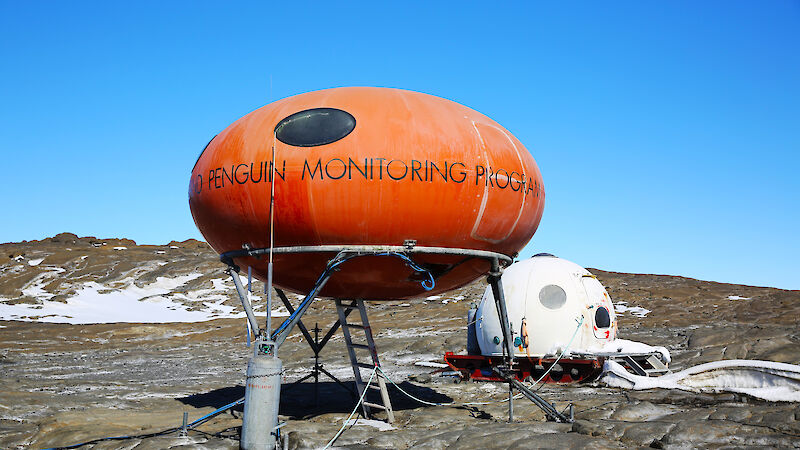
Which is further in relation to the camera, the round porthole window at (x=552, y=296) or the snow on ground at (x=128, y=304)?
the snow on ground at (x=128, y=304)

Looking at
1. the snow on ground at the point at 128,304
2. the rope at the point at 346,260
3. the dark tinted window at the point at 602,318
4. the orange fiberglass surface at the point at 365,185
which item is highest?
the orange fiberglass surface at the point at 365,185

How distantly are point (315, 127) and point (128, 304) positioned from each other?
2245 inches

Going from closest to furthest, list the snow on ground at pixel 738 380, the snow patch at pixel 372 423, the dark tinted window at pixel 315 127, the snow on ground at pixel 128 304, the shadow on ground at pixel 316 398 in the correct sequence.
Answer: the dark tinted window at pixel 315 127, the snow patch at pixel 372 423, the snow on ground at pixel 738 380, the shadow on ground at pixel 316 398, the snow on ground at pixel 128 304

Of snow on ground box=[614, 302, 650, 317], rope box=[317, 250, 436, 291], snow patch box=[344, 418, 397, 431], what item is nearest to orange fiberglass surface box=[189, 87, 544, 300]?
rope box=[317, 250, 436, 291]

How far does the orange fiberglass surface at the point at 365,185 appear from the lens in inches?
423

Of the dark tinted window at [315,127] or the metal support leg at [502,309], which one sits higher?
the dark tinted window at [315,127]

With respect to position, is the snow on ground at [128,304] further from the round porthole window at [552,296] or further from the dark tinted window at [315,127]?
the dark tinted window at [315,127]

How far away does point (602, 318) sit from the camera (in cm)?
1992

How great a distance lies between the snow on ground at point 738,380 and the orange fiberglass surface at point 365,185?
637cm

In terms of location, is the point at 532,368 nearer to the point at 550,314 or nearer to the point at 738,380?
the point at 550,314

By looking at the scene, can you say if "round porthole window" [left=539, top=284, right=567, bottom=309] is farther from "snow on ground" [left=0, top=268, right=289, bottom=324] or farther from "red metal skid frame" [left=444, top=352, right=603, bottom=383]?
"snow on ground" [left=0, top=268, right=289, bottom=324]

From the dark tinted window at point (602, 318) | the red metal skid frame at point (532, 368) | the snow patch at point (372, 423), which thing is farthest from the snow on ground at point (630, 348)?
the snow patch at point (372, 423)

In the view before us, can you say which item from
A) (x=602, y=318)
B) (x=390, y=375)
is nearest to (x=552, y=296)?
(x=602, y=318)

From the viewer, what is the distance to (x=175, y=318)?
55.7 meters
